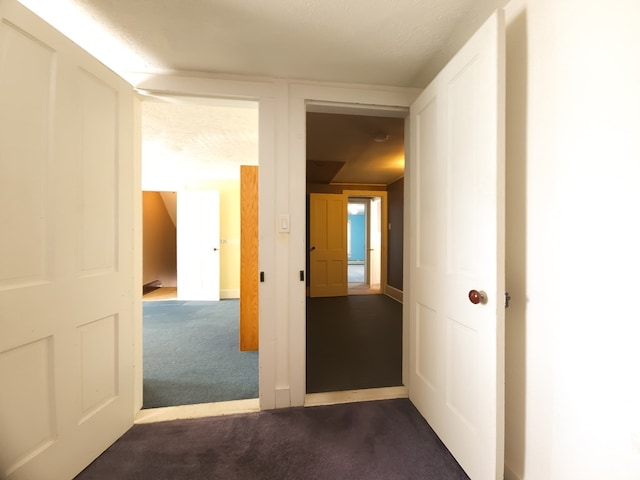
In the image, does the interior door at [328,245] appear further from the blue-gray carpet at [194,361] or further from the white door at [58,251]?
the white door at [58,251]

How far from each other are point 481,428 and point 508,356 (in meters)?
0.33

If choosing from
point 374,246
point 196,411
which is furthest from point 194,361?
point 374,246

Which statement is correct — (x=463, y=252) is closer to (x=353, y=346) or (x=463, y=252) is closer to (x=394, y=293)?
(x=353, y=346)

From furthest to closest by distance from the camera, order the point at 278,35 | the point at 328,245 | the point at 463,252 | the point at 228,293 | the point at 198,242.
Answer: the point at 328,245, the point at 228,293, the point at 198,242, the point at 278,35, the point at 463,252

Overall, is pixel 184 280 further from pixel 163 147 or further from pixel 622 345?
pixel 622 345

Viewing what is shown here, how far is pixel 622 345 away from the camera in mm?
699

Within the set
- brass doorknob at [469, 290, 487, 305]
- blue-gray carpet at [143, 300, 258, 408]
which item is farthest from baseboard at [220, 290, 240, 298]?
brass doorknob at [469, 290, 487, 305]

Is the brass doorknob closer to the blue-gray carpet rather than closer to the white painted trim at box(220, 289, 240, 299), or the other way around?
the blue-gray carpet

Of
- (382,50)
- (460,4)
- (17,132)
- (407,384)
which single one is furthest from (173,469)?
(460,4)

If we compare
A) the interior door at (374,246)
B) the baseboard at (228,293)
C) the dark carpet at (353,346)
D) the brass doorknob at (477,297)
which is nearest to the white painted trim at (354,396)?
the dark carpet at (353,346)

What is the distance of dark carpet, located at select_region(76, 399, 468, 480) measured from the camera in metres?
1.16

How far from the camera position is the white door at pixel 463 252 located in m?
0.97

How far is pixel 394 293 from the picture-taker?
4699 millimetres

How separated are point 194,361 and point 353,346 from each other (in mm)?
1548
